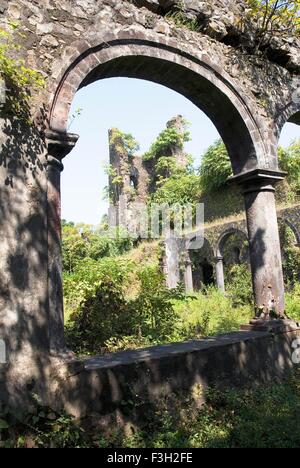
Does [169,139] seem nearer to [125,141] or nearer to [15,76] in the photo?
[125,141]

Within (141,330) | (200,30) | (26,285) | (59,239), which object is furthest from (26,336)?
(200,30)

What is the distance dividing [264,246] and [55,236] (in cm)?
299

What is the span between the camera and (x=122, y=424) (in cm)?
322

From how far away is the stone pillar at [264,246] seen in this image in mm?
5207

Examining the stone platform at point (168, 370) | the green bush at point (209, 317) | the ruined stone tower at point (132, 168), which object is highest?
the ruined stone tower at point (132, 168)

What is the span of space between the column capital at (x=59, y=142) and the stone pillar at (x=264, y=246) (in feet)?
8.74

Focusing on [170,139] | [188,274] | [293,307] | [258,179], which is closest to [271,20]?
[258,179]

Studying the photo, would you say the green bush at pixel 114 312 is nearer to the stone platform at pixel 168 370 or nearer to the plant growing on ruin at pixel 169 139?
the stone platform at pixel 168 370

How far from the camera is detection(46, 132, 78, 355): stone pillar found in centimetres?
332

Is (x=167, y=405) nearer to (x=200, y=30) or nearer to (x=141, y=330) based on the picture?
(x=141, y=330)

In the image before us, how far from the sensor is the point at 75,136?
360 centimetres

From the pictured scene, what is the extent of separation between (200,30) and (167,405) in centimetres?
451

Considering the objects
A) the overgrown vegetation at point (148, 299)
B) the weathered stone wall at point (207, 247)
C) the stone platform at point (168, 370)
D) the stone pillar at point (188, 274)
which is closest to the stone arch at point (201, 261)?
the weathered stone wall at point (207, 247)

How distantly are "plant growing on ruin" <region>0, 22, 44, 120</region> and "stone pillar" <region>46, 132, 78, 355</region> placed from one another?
0.35m
